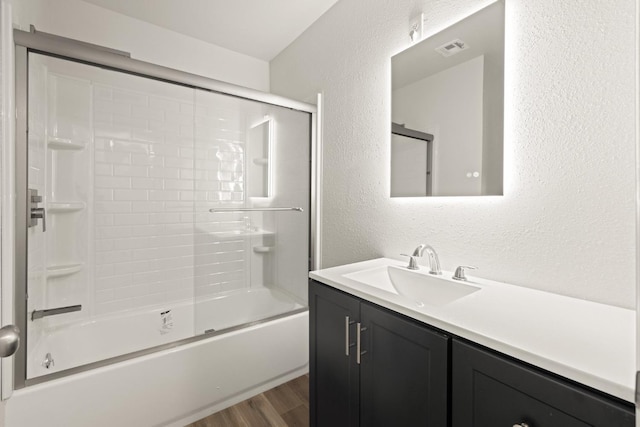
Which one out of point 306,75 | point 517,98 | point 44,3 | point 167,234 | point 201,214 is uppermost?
point 44,3

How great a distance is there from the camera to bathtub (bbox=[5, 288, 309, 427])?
4.19 ft

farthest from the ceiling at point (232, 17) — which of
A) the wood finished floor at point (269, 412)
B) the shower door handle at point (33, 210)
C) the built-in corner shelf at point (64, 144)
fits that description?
the wood finished floor at point (269, 412)

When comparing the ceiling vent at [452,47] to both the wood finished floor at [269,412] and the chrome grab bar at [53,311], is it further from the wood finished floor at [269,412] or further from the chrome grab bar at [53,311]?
the chrome grab bar at [53,311]

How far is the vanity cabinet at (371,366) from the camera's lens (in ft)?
2.66

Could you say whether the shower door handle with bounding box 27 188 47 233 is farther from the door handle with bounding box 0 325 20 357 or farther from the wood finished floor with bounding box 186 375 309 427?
the wood finished floor with bounding box 186 375 309 427

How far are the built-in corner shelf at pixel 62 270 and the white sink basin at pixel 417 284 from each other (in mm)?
1821

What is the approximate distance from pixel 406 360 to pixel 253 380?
1.26m

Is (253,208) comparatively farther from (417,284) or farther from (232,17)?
(232,17)

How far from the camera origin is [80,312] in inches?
76.7

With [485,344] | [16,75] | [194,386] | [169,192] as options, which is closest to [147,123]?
[169,192]

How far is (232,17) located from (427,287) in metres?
2.28

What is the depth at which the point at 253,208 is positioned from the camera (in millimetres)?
2148

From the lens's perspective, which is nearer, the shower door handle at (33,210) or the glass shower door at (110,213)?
the shower door handle at (33,210)

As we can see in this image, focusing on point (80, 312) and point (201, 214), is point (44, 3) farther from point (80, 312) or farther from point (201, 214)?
point (80, 312)
